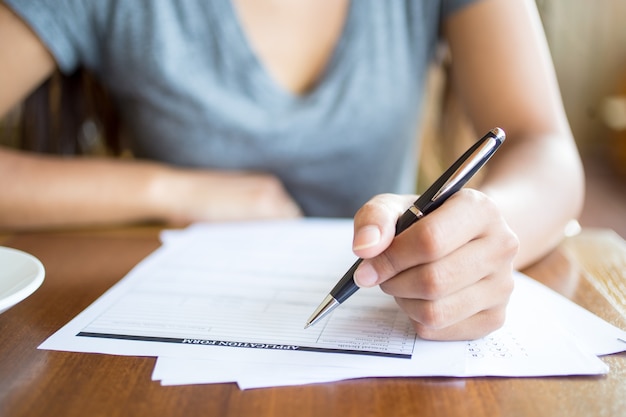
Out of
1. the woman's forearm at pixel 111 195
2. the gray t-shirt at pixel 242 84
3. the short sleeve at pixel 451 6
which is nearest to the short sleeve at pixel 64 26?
→ the gray t-shirt at pixel 242 84

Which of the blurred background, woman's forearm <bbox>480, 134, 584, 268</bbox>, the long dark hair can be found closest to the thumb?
woman's forearm <bbox>480, 134, 584, 268</bbox>

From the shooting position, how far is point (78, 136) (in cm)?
95

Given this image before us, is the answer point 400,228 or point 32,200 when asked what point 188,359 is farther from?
point 32,200

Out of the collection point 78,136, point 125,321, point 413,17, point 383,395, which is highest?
point 413,17

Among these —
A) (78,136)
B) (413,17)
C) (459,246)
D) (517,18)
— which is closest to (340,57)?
(413,17)

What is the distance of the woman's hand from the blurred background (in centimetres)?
163

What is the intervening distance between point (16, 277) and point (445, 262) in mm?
326

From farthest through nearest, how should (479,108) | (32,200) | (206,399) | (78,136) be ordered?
(78,136)
(479,108)
(32,200)
(206,399)

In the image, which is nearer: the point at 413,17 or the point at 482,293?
the point at 482,293

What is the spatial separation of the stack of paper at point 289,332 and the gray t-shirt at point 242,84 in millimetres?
325

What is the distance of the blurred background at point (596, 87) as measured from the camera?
2.16 meters

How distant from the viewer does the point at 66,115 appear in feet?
3.01

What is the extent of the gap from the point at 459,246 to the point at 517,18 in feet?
1.65

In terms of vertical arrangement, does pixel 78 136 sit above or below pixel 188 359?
below
